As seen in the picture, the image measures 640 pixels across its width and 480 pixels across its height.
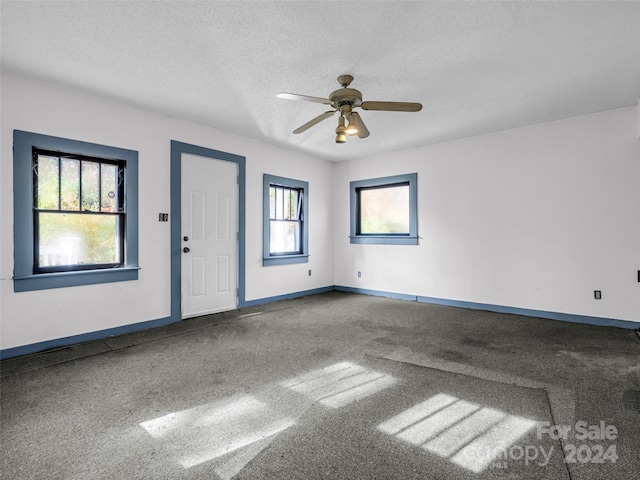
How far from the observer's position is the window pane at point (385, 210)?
19.6 feet

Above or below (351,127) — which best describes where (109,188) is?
below

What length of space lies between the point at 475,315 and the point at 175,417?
13.2 feet

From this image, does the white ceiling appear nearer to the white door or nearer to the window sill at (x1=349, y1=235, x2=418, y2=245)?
the white door

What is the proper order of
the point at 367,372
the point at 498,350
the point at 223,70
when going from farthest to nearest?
the point at 498,350, the point at 223,70, the point at 367,372

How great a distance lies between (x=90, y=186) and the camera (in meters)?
3.65

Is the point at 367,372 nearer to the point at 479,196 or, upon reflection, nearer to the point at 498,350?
the point at 498,350

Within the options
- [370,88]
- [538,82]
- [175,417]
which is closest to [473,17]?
[370,88]

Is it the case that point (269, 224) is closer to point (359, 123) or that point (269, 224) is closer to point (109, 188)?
point (109, 188)

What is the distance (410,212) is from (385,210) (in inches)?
22.6

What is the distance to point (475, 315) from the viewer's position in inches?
185

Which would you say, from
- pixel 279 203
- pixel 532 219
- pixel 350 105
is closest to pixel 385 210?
pixel 279 203

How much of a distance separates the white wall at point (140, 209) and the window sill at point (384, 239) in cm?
159

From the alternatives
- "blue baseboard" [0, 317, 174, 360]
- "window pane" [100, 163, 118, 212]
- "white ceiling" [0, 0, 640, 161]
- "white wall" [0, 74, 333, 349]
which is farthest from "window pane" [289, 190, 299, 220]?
"window pane" [100, 163, 118, 212]

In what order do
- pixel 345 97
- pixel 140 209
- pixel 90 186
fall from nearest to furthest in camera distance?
pixel 345 97, pixel 90 186, pixel 140 209
